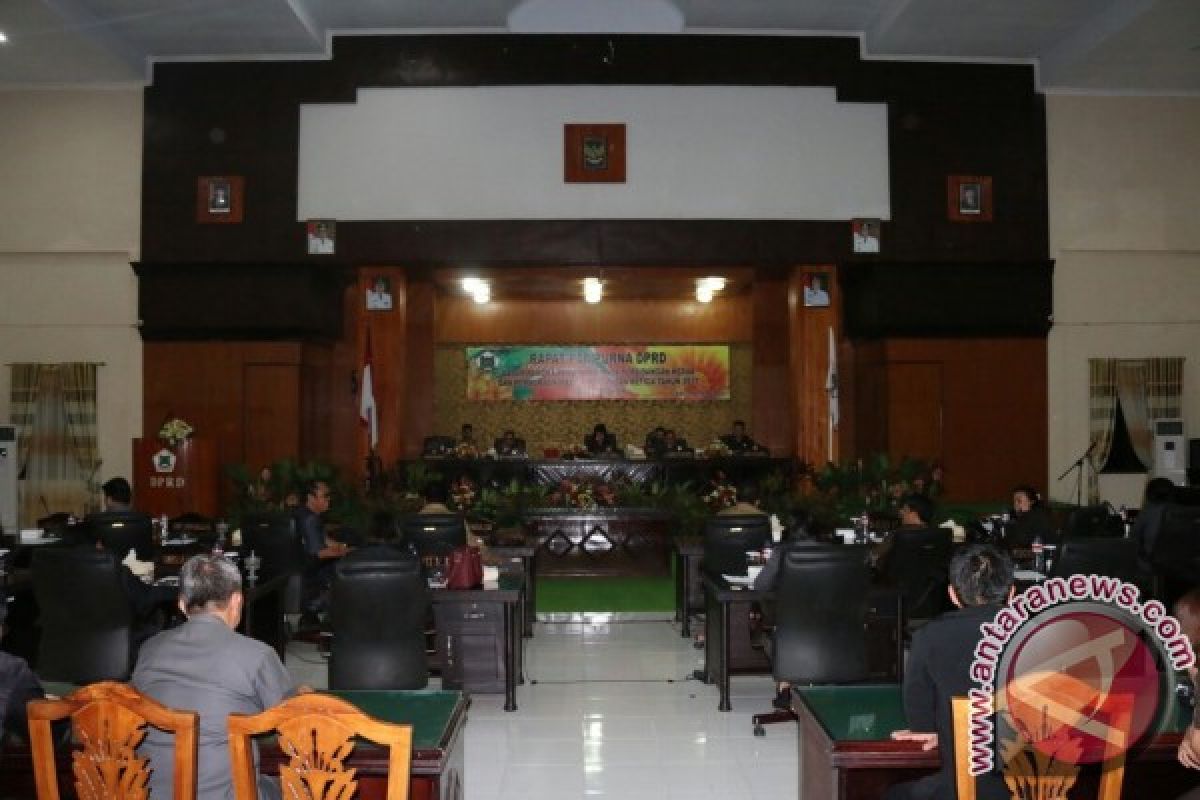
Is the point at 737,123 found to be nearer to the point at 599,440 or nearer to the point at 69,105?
the point at 599,440

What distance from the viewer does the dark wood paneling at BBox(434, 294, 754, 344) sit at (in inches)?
689

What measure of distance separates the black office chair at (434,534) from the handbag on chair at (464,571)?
41.4 inches

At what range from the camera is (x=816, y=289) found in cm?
1397

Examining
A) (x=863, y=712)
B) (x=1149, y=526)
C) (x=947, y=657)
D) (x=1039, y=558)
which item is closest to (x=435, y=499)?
(x=1039, y=558)

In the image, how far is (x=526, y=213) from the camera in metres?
12.7

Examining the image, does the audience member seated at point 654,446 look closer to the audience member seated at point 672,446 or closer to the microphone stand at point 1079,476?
the audience member seated at point 672,446

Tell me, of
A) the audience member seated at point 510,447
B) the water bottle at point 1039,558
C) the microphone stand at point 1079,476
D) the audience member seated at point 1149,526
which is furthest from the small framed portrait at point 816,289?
the water bottle at point 1039,558

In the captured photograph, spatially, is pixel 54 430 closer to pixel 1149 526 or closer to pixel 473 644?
pixel 473 644

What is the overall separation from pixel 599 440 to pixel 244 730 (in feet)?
A: 42.5

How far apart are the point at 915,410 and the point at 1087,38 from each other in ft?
15.1

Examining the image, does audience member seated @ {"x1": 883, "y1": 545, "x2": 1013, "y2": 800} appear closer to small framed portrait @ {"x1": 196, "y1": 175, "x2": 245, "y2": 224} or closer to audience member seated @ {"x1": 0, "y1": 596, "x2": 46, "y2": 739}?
audience member seated @ {"x1": 0, "y1": 596, "x2": 46, "y2": 739}

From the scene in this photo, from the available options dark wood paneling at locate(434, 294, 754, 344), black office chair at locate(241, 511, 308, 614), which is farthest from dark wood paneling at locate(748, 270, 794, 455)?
black office chair at locate(241, 511, 308, 614)

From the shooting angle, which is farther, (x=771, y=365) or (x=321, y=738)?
(x=771, y=365)

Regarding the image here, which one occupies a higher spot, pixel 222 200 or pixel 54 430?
pixel 222 200
